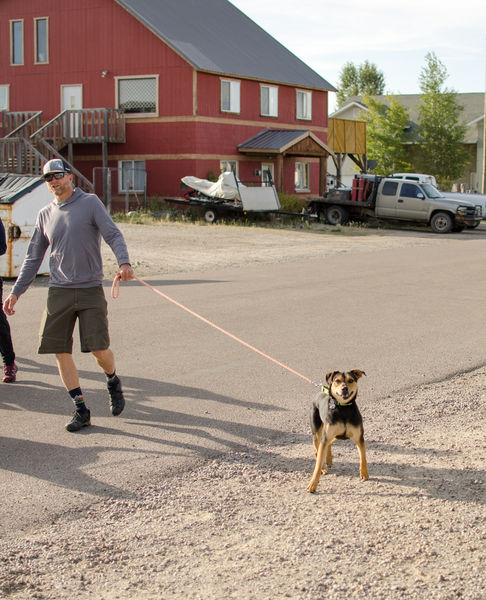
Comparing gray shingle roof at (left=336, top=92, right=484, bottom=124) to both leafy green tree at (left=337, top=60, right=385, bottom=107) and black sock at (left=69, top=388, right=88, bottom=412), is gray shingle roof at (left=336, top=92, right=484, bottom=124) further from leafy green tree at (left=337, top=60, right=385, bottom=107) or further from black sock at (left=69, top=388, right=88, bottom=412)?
black sock at (left=69, top=388, right=88, bottom=412)

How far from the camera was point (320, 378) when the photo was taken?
7.52 metres

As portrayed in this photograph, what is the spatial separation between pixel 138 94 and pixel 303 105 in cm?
973

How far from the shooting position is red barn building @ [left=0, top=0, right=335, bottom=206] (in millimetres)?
34594

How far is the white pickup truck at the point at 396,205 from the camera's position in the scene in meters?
29.9

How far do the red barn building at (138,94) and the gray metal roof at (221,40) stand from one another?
0.30 feet

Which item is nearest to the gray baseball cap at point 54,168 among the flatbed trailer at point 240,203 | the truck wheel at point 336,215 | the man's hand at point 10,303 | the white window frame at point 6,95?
the man's hand at point 10,303

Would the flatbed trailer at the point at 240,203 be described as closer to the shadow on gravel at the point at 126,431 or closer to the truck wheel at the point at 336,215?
the truck wheel at the point at 336,215

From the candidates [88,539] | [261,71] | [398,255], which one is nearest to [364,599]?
[88,539]

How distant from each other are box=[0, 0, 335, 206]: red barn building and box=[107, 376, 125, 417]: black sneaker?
27.7m

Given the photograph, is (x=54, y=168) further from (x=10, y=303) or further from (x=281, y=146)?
(x=281, y=146)

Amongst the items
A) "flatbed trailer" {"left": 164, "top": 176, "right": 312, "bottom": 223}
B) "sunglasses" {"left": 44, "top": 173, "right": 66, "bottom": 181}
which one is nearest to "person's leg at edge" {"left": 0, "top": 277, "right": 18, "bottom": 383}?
"sunglasses" {"left": 44, "top": 173, "right": 66, "bottom": 181}

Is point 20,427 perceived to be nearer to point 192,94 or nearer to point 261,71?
point 192,94

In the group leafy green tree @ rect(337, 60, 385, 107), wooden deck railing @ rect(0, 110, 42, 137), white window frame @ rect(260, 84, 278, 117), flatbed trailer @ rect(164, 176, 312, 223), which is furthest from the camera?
leafy green tree @ rect(337, 60, 385, 107)

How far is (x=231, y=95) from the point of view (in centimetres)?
3647
